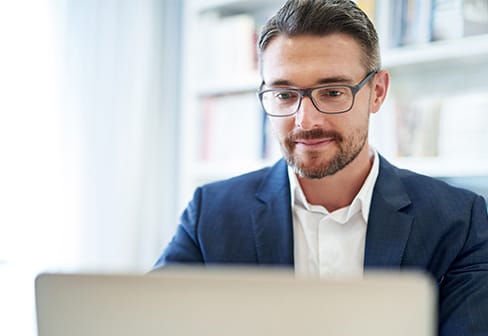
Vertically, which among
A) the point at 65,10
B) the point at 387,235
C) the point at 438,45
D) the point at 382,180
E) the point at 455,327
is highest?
the point at 65,10

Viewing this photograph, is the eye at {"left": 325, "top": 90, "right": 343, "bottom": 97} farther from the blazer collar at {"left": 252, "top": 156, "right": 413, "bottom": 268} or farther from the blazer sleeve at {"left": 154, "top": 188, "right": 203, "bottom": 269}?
the blazer sleeve at {"left": 154, "top": 188, "right": 203, "bottom": 269}

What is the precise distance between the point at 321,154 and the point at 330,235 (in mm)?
196

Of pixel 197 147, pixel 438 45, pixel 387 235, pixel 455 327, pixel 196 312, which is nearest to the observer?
pixel 196 312

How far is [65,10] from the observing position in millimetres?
2418

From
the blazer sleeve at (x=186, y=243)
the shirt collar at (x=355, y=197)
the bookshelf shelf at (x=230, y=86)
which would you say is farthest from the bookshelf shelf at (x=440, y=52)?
the blazer sleeve at (x=186, y=243)

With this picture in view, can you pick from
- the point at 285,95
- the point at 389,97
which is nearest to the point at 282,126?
the point at 285,95

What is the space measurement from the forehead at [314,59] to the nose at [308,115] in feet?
0.16

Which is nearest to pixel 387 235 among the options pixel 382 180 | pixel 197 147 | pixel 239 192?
pixel 382 180

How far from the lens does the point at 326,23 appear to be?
1.46 m

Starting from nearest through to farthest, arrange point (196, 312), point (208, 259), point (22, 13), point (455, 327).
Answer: point (196, 312) < point (455, 327) < point (208, 259) < point (22, 13)

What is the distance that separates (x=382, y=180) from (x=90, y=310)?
968 mm

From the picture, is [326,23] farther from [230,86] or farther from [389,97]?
[230,86]

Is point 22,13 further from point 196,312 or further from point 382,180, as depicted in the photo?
point 196,312

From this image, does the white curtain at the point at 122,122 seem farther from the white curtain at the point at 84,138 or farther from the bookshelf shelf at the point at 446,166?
the bookshelf shelf at the point at 446,166
